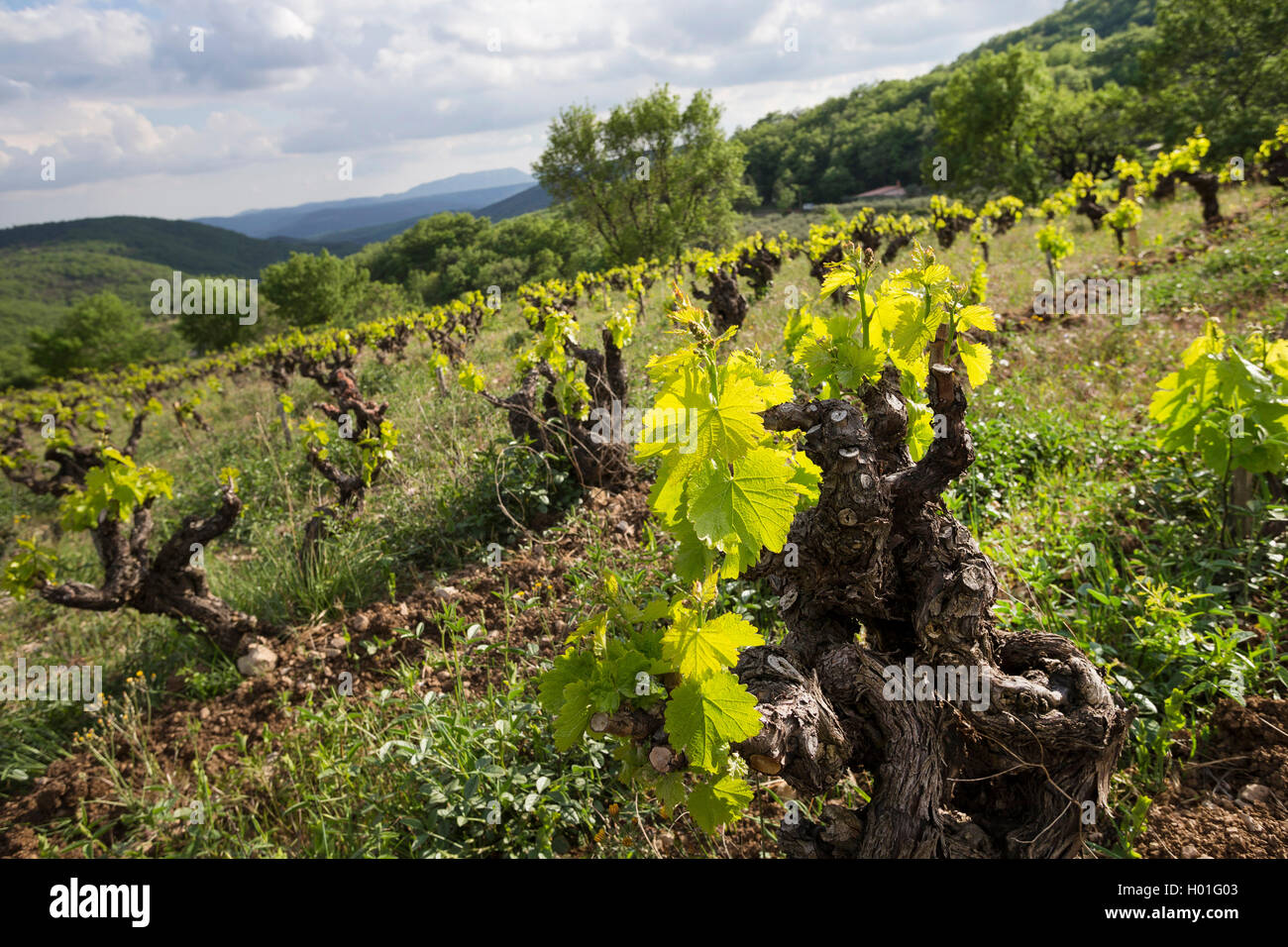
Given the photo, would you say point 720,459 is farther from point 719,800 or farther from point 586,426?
point 586,426

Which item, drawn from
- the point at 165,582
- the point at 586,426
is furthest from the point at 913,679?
the point at 165,582

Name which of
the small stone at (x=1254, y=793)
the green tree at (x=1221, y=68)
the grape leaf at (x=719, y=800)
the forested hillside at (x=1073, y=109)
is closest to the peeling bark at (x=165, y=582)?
the grape leaf at (x=719, y=800)

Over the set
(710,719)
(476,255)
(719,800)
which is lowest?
(719,800)

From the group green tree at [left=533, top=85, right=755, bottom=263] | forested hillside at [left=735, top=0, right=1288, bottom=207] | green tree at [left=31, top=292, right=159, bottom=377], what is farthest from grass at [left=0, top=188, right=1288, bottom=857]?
green tree at [left=31, top=292, right=159, bottom=377]

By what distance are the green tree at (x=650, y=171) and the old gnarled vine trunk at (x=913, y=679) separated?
41079mm

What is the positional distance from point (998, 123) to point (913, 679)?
50.2m

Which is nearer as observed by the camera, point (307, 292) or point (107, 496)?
point (107, 496)

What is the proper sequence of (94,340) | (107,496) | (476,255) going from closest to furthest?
1. (107,496)
2. (94,340)
3. (476,255)

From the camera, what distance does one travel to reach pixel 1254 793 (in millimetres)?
2188

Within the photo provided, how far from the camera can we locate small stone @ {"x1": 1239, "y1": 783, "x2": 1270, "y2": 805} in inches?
85.4

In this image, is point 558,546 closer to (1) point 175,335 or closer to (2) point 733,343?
(2) point 733,343

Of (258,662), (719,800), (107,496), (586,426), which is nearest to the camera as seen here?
(719,800)
